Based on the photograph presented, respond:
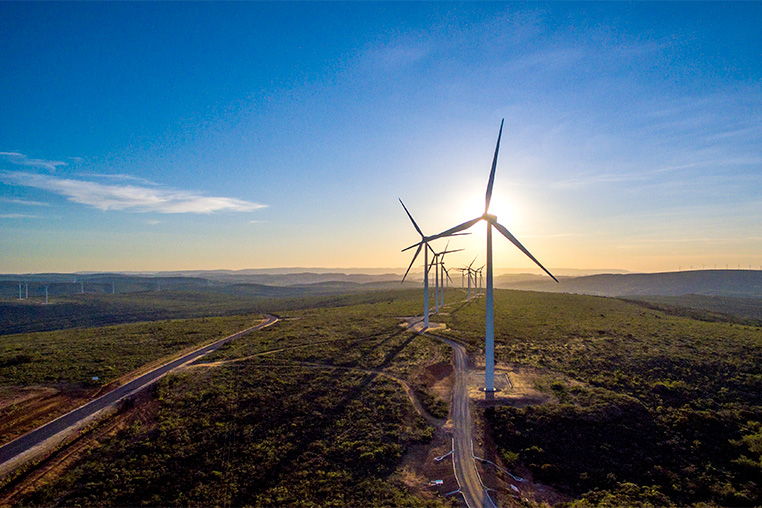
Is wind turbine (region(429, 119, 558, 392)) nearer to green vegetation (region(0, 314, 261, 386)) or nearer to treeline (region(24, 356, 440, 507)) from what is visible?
treeline (region(24, 356, 440, 507))

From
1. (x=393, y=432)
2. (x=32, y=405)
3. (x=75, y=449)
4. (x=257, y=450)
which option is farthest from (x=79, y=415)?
(x=393, y=432)

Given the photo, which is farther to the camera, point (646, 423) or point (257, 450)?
point (646, 423)

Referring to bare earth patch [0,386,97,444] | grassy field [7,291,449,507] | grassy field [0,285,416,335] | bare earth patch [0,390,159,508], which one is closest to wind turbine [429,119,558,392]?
grassy field [7,291,449,507]

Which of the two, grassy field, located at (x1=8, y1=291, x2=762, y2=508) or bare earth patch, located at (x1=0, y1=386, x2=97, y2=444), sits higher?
bare earth patch, located at (x1=0, y1=386, x2=97, y2=444)

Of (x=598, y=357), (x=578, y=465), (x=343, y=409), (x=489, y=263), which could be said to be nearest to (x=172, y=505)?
(x=343, y=409)

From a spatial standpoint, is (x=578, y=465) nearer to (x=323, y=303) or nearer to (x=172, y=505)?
(x=172, y=505)

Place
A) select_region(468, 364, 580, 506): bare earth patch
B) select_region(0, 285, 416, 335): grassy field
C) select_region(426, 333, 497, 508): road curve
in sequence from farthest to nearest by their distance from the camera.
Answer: select_region(0, 285, 416, 335): grassy field
select_region(468, 364, 580, 506): bare earth patch
select_region(426, 333, 497, 508): road curve

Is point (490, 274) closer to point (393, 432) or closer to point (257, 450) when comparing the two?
point (393, 432)
